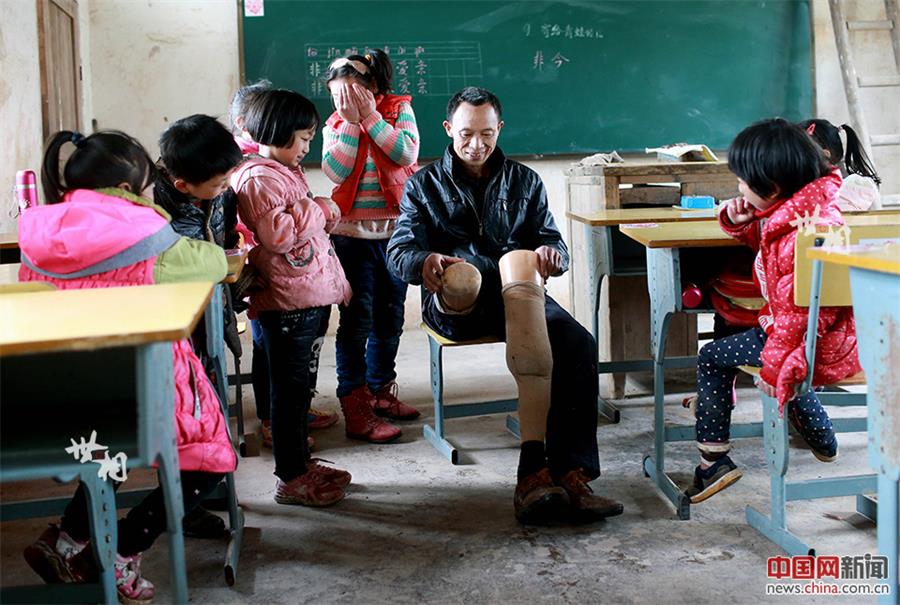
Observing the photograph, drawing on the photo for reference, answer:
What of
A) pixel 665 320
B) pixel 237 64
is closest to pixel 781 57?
pixel 237 64

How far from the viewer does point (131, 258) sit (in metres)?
1.75

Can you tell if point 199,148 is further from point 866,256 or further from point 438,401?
point 866,256

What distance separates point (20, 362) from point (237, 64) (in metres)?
4.06

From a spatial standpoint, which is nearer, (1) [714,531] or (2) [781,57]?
(1) [714,531]

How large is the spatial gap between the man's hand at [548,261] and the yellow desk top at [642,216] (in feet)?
1.56

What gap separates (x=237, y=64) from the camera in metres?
5.41

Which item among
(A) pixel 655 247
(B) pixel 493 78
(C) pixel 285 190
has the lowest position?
(A) pixel 655 247

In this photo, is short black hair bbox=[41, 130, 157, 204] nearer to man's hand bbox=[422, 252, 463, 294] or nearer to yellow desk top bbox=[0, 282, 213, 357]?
yellow desk top bbox=[0, 282, 213, 357]

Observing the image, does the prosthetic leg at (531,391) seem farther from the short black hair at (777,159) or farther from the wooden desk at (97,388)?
the wooden desk at (97,388)

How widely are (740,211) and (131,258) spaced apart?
153cm

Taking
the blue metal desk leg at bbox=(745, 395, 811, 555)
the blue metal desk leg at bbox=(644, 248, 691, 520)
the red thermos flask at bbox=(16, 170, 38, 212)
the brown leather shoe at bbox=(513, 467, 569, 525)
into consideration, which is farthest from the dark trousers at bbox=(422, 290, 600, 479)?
the red thermos flask at bbox=(16, 170, 38, 212)

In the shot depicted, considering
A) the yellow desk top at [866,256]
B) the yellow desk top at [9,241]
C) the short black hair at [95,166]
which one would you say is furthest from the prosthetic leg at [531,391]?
the yellow desk top at [9,241]

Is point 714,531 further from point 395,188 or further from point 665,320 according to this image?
point 395,188

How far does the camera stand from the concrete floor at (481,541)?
2.06 meters
